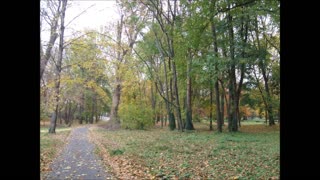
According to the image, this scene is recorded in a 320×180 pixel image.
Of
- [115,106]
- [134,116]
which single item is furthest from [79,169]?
[115,106]

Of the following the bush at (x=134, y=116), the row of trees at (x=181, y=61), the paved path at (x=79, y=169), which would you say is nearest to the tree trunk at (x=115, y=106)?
the row of trees at (x=181, y=61)

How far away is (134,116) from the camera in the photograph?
24797mm

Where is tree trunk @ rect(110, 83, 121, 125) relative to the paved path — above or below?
above

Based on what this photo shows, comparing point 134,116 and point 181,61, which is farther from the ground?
point 181,61

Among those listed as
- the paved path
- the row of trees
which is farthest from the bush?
the paved path

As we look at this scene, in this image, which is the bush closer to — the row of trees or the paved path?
the row of trees

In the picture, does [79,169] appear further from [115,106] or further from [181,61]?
[115,106]

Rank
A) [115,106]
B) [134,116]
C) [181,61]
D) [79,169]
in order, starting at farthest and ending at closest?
[115,106], [134,116], [181,61], [79,169]

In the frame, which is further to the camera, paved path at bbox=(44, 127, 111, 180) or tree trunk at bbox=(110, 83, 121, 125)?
tree trunk at bbox=(110, 83, 121, 125)

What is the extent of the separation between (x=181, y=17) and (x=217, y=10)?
39.4 ft

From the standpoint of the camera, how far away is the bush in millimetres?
24797

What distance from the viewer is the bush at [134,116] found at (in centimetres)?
2480
